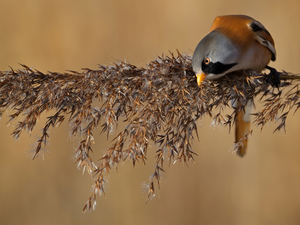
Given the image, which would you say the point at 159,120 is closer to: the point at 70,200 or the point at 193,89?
the point at 193,89

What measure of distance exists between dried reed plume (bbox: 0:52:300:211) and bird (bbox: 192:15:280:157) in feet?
0.13

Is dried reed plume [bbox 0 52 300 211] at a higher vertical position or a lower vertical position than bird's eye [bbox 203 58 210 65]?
lower

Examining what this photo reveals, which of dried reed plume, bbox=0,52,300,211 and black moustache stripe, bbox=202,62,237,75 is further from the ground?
black moustache stripe, bbox=202,62,237,75

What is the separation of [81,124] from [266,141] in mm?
1074

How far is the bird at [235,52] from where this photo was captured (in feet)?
1.97

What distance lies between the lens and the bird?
600mm

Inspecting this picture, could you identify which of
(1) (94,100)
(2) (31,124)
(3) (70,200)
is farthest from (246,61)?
(3) (70,200)

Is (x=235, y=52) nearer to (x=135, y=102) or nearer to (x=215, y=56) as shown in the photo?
(x=215, y=56)

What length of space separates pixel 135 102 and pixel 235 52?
315 mm

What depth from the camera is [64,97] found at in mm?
560

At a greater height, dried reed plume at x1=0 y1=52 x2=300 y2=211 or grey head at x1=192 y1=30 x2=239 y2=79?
grey head at x1=192 y1=30 x2=239 y2=79

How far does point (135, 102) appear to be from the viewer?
1.72ft

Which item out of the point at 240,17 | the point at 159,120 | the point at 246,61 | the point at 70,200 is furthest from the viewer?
the point at 70,200

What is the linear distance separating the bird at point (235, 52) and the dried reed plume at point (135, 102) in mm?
40
